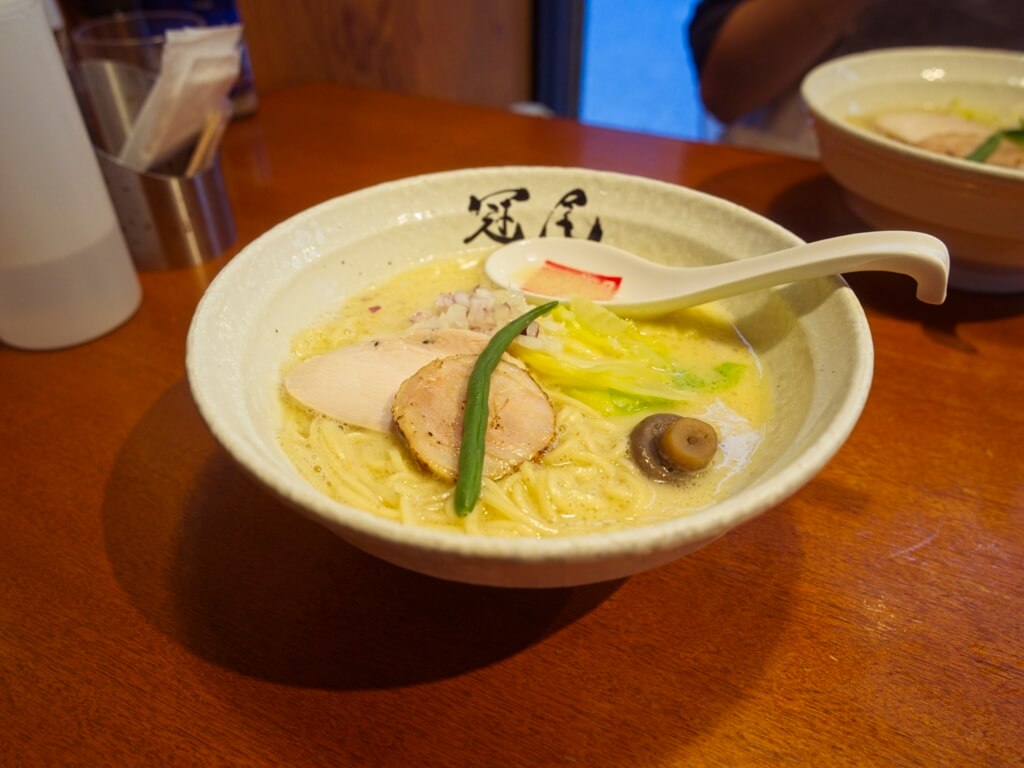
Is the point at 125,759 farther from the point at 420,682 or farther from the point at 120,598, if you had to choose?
the point at 420,682

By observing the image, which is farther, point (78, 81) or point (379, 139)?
point (379, 139)

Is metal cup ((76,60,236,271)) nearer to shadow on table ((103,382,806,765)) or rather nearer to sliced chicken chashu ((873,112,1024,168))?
shadow on table ((103,382,806,765))

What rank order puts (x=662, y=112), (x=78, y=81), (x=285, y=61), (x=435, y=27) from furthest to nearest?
(x=662, y=112), (x=435, y=27), (x=285, y=61), (x=78, y=81)

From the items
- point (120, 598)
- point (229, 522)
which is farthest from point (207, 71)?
point (120, 598)

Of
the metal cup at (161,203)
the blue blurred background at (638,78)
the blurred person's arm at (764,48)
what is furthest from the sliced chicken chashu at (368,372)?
the blue blurred background at (638,78)

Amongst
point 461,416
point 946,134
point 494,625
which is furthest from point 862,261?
point 946,134

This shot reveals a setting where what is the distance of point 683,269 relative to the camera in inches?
53.5

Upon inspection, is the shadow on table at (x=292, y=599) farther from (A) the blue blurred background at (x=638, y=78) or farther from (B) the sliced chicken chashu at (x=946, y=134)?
(A) the blue blurred background at (x=638, y=78)

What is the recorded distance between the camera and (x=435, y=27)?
4.54 m

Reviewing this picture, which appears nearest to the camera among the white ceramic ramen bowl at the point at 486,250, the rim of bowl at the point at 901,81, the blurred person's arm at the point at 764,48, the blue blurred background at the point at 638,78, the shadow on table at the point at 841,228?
the white ceramic ramen bowl at the point at 486,250

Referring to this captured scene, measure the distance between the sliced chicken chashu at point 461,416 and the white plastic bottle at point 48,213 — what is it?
0.97 meters

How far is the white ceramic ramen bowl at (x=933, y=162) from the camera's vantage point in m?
1.54

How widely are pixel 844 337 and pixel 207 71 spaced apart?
5.80 feet

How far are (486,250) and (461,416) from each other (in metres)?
0.61
